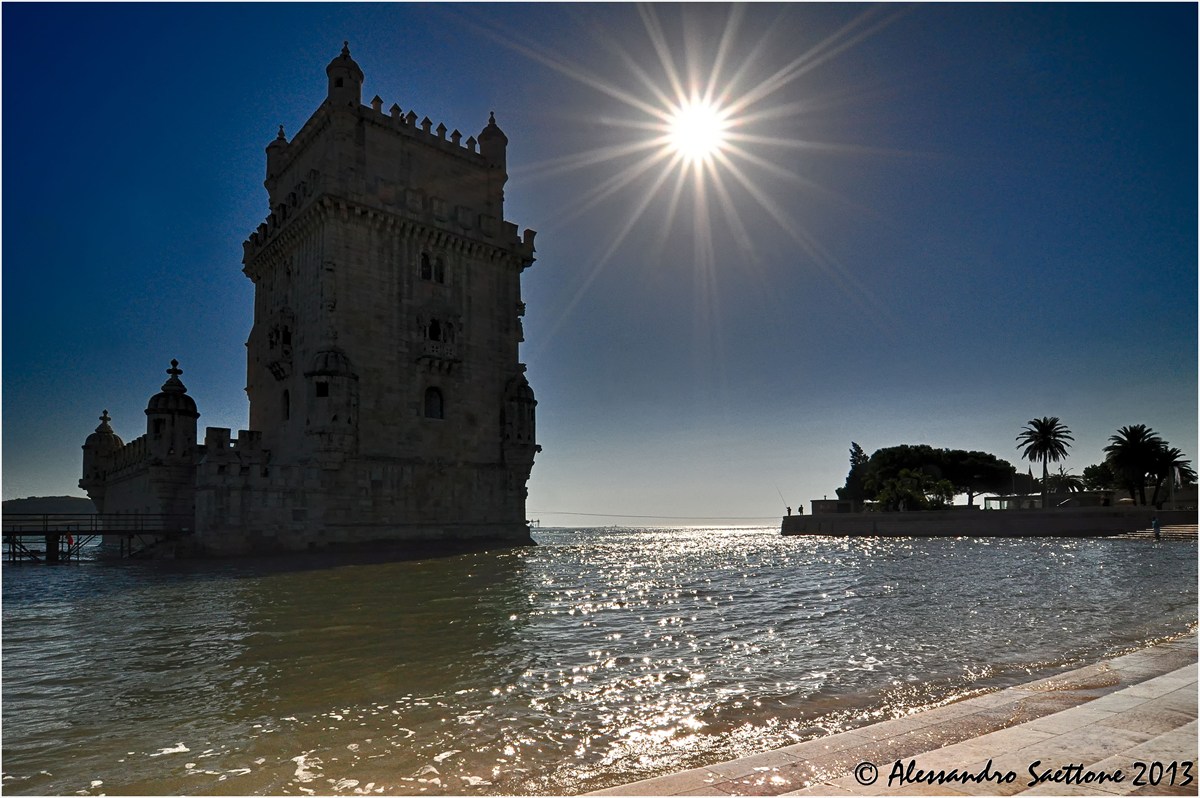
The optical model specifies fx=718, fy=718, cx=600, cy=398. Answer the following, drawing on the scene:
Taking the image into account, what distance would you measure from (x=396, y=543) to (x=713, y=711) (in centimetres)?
3068

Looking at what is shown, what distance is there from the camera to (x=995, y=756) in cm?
495

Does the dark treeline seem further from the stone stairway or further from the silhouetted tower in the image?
the silhouetted tower

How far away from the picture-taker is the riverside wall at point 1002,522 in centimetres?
4828

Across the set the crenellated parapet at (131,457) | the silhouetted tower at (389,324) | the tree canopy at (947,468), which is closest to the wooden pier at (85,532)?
the crenellated parapet at (131,457)

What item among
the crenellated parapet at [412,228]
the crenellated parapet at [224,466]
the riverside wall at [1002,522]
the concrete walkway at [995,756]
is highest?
the crenellated parapet at [412,228]

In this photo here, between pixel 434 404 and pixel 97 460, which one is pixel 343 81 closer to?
pixel 434 404

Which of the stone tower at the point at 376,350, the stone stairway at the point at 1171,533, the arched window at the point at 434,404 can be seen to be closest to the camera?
the stone tower at the point at 376,350

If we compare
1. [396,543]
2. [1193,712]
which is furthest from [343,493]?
[1193,712]

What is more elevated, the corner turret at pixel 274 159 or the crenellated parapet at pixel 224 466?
the corner turret at pixel 274 159

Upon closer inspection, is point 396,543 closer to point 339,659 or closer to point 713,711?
point 339,659

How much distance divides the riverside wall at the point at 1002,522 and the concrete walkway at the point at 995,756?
5125 centimetres

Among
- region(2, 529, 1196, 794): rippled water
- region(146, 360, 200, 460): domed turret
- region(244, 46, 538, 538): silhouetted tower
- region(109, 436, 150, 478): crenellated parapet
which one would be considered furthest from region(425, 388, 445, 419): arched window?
region(2, 529, 1196, 794): rippled water

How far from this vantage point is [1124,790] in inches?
171

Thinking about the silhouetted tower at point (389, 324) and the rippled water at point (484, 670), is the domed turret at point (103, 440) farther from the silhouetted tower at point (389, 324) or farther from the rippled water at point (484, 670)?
the rippled water at point (484, 670)
